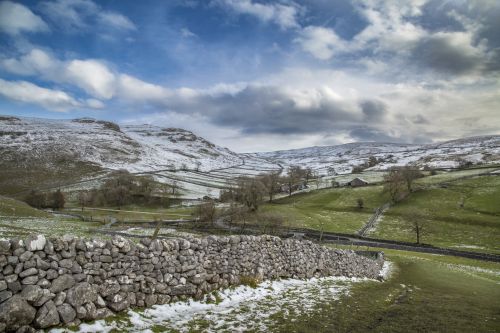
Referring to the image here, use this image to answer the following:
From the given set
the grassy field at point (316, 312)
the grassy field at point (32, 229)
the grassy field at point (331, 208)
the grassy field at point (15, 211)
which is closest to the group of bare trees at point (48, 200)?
the grassy field at point (15, 211)

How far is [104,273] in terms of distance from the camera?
1107 centimetres

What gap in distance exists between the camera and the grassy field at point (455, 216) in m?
75.7

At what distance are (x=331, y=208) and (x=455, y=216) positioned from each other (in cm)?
3727

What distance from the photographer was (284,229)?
79.8 meters

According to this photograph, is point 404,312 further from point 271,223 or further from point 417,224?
point 417,224

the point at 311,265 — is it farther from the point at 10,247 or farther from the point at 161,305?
the point at 10,247

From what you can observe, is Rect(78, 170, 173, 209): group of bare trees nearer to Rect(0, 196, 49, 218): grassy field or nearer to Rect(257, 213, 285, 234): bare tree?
Rect(0, 196, 49, 218): grassy field

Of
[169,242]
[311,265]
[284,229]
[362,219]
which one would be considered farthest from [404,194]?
[169,242]

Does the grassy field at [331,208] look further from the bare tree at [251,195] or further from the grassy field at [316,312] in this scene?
the grassy field at [316,312]

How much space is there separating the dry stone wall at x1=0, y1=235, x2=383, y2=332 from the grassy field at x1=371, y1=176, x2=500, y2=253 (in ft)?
232

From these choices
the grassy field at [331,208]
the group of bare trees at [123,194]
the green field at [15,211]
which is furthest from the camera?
the group of bare trees at [123,194]

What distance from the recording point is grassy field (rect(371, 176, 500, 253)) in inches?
2980

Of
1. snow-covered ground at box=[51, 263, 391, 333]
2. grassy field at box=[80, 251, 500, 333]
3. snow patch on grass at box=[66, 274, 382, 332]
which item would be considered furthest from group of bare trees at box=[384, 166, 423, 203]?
snow-covered ground at box=[51, 263, 391, 333]

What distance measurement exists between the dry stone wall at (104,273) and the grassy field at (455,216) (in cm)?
7066
